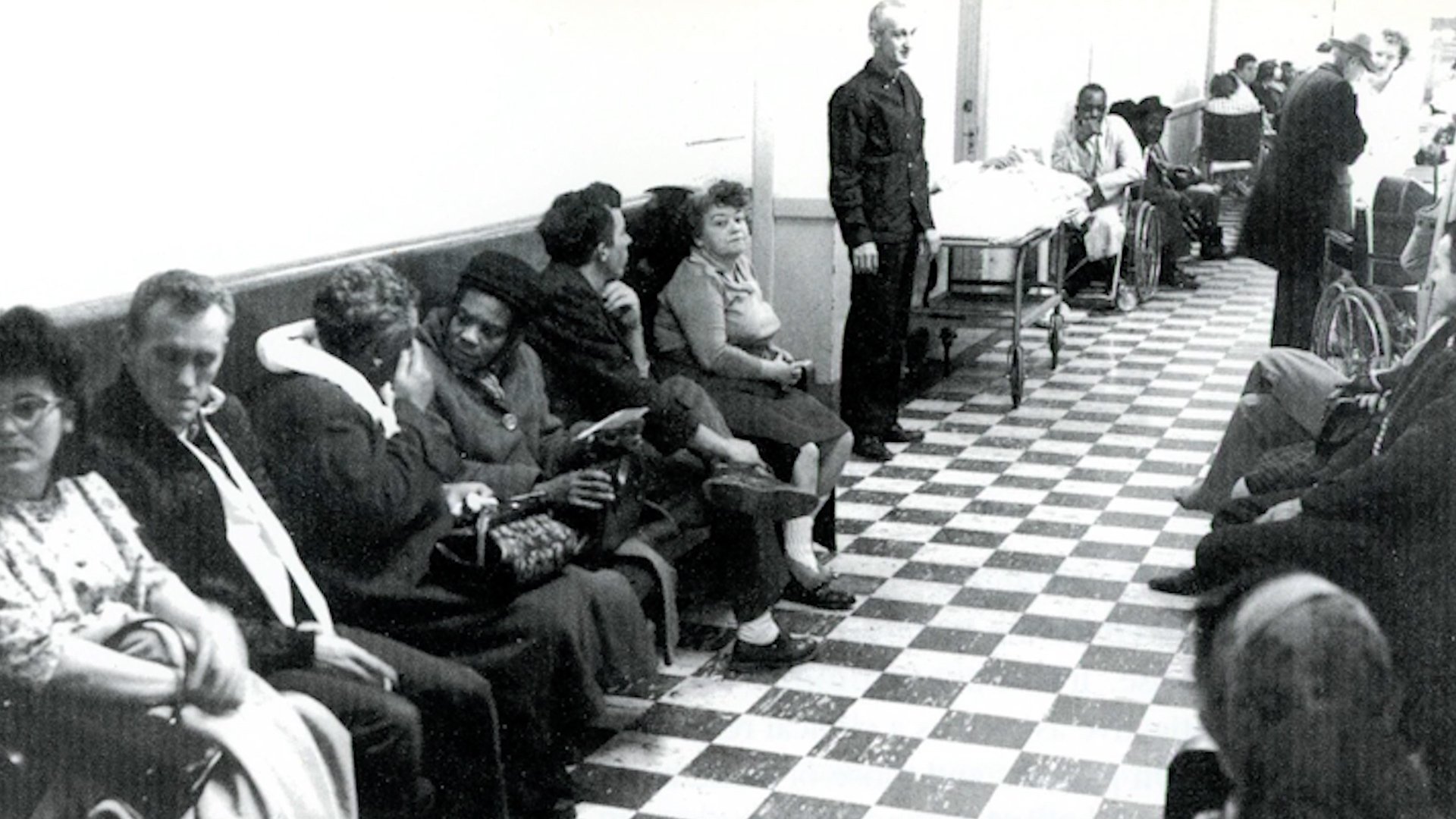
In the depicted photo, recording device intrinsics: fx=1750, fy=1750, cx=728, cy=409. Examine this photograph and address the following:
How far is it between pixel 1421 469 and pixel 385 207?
7.92 feet

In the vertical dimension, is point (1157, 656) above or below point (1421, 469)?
below

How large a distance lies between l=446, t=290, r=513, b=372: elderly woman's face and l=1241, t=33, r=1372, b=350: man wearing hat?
3611 mm

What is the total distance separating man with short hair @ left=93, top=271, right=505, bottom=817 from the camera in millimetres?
2729

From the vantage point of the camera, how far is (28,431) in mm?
2426

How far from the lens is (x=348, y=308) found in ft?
11.1

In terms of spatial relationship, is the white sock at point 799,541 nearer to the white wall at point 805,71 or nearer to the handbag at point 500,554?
the handbag at point 500,554

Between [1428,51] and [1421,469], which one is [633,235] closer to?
[1428,51]

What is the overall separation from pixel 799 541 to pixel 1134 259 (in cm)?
623

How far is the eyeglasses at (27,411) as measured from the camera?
239cm

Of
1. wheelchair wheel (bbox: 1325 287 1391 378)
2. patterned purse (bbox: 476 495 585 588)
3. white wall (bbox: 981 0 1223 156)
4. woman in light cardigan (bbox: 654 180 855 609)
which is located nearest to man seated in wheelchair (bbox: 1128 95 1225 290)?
white wall (bbox: 981 0 1223 156)

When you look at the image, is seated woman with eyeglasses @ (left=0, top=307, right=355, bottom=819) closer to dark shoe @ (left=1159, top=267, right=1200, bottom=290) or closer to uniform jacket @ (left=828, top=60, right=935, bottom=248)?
uniform jacket @ (left=828, top=60, right=935, bottom=248)

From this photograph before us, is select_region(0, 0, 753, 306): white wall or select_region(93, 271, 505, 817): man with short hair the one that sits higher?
select_region(0, 0, 753, 306): white wall

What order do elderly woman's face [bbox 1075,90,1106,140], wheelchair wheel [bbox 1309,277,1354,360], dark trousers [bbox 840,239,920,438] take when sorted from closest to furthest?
dark trousers [bbox 840,239,920,438] < wheelchair wheel [bbox 1309,277,1354,360] < elderly woman's face [bbox 1075,90,1106,140]

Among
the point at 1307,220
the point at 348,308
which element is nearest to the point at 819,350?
the point at 1307,220
